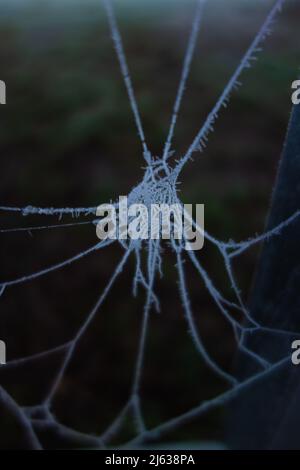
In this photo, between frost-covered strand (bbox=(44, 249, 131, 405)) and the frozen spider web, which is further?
frost-covered strand (bbox=(44, 249, 131, 405))

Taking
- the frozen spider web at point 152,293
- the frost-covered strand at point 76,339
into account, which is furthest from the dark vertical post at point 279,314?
the frost-covered strand at point 76,339

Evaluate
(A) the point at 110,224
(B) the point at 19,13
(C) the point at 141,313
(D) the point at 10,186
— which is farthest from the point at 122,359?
(B) the point at 19,13

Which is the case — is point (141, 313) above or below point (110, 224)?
below

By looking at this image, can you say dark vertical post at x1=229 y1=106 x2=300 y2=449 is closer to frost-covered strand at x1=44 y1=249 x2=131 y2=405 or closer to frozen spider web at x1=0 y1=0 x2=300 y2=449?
frozen spider web at x1=0 y1=0 x2=300 y2=449

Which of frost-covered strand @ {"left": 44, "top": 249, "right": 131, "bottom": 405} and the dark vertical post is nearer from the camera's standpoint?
the dark vertical post

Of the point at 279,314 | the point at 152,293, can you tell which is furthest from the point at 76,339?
the point at 279,314

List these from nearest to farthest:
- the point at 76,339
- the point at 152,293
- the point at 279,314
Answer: the point at 279,314
the point at 152,293
the point at 76,339

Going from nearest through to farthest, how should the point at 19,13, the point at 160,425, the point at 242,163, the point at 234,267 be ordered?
the point at 160,425 < the point at 234,267 < the point at 242,163 < the point at 19,13

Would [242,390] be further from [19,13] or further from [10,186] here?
[19,13]

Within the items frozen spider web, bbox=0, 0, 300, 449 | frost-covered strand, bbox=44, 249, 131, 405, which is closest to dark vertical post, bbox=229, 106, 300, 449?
frozen spider web, bbox=0, 0, 300, 449

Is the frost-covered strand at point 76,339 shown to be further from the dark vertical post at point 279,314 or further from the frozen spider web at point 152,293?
the dark vertical post at point 279,314

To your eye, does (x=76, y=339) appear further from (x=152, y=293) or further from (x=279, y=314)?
(x=279, y=314)
